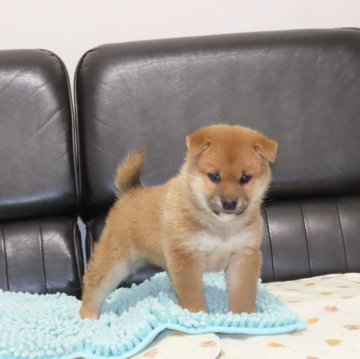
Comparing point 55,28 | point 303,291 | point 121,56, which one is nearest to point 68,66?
point 55,28

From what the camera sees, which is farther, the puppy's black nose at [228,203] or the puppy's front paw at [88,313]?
the puppy's front paw at [88,313]

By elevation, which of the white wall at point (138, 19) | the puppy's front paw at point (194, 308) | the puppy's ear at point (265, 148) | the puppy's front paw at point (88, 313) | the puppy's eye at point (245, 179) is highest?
the white wall at point (138, 19)

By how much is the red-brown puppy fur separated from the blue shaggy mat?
7 centimetres

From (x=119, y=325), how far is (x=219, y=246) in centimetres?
30

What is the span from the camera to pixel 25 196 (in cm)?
192

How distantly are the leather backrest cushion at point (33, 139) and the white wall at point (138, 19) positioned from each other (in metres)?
0.29

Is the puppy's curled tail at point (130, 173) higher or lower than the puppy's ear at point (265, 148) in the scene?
lower

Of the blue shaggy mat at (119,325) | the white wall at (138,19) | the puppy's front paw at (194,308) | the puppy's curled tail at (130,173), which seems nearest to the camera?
the blue shaggy mat at (119,325)

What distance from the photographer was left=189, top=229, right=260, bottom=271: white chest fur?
1501 millimetres

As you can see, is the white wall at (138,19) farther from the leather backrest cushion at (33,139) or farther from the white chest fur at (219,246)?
the white chest fur at (219,246)

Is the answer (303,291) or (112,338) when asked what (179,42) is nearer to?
(303,291)

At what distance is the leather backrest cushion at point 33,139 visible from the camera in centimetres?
193

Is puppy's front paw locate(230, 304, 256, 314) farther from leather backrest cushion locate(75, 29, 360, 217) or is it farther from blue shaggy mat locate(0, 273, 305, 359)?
leather backrest cushion locate(75, 29, 360, 217)

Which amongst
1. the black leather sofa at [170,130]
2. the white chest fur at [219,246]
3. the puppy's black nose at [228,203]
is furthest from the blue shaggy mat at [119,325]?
the black leather sofa at [170,130]
